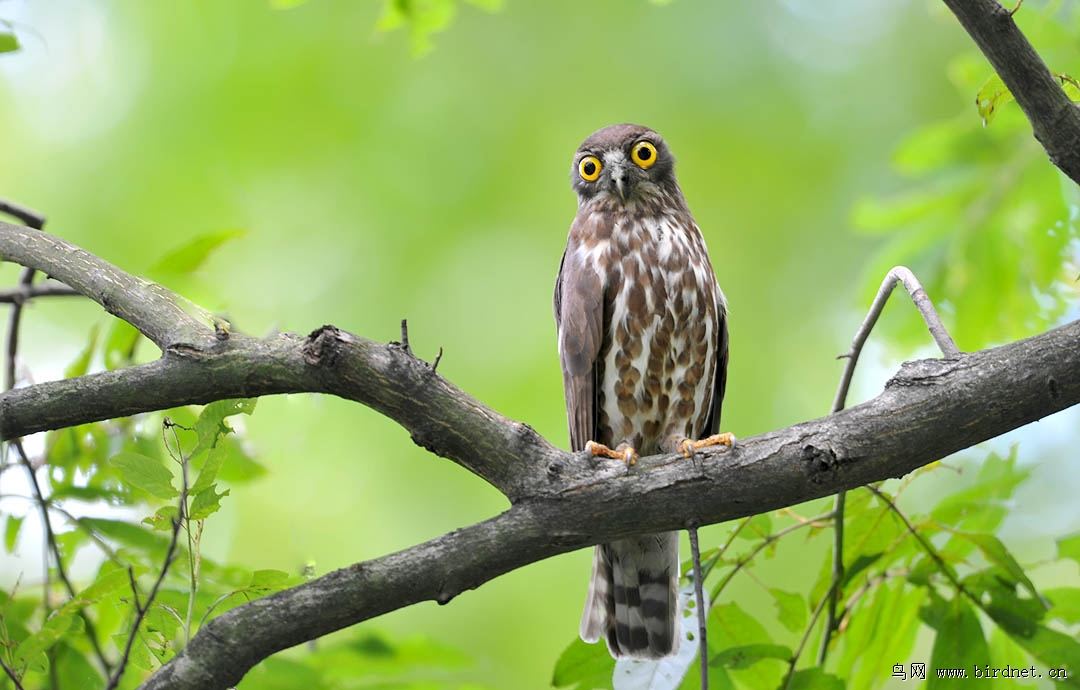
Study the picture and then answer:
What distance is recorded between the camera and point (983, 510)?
3.72m

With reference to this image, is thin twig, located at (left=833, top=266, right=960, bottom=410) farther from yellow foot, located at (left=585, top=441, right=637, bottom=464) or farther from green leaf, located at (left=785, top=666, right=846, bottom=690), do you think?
green leaf, located at (left=785, top=666, right=846, bottom=690)

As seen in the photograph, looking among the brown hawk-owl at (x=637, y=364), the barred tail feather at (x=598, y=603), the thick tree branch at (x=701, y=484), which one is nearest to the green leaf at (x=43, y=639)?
the thick tree branch at (x=701, y=484)

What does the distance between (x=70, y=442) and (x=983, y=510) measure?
3753 millimetres

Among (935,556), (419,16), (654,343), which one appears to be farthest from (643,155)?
(935,556)

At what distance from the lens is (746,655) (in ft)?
11.2

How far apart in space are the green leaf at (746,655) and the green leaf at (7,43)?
10.6ft

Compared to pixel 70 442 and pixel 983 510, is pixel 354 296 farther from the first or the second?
pixel 983 510

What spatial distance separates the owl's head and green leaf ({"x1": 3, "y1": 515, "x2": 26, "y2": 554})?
3048 millimetres

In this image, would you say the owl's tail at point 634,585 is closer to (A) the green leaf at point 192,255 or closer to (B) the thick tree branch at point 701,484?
(B) the thick tree branch at point 701,484

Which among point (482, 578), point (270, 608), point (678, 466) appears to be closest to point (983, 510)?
point (678, 466)

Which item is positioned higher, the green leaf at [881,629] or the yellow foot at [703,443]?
the yellow foot at [703,443]

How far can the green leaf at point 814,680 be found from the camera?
11.0 feet

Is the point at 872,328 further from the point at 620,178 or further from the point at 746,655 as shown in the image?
the point at 620,178

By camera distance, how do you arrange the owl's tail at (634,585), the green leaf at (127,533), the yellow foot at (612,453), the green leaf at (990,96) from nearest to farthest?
the green leaf at (990,96)
the yellow foot at (612,453)
the green leaf at (127,533)
the owl's tail at (634,585)
